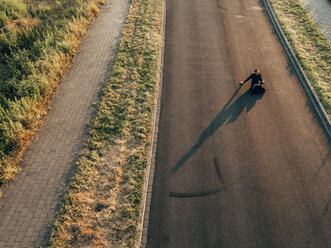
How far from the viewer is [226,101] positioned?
10.5 meters

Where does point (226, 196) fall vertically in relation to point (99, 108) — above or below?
below

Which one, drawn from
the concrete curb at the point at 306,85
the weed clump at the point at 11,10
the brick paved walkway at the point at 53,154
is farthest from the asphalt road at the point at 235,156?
the weed clump at the point at 11,10

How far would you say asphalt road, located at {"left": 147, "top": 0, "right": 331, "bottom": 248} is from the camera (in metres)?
7.07

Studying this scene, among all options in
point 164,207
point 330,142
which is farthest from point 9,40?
point 330,142

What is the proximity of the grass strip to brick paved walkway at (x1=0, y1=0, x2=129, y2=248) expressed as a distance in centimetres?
52

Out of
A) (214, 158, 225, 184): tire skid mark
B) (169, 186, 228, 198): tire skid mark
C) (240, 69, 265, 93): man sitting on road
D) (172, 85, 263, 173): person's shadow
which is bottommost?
(169, 186, 228, 198): tire skid mark

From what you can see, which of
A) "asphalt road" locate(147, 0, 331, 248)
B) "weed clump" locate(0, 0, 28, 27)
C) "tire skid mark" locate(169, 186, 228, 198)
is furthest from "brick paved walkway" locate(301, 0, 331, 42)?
"weed clump" locate(0, 0, 28, 27)

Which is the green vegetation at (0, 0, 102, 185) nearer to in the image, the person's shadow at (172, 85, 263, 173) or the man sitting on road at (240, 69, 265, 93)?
the person's shadow at (172, 85, 263, 173)

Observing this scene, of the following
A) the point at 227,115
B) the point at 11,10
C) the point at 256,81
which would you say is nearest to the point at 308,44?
the point at 256,81

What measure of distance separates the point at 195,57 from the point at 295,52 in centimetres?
561

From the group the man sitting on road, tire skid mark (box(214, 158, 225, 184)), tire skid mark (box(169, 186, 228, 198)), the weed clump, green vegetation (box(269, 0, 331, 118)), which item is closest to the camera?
tire skid mark (box(169, 186, 228, 198))

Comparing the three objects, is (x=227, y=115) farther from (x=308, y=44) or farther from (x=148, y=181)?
(x=308, y=44)

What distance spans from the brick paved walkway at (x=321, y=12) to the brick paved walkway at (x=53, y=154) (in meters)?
13.1

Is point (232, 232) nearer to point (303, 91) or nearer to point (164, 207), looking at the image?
point (164, 207)
